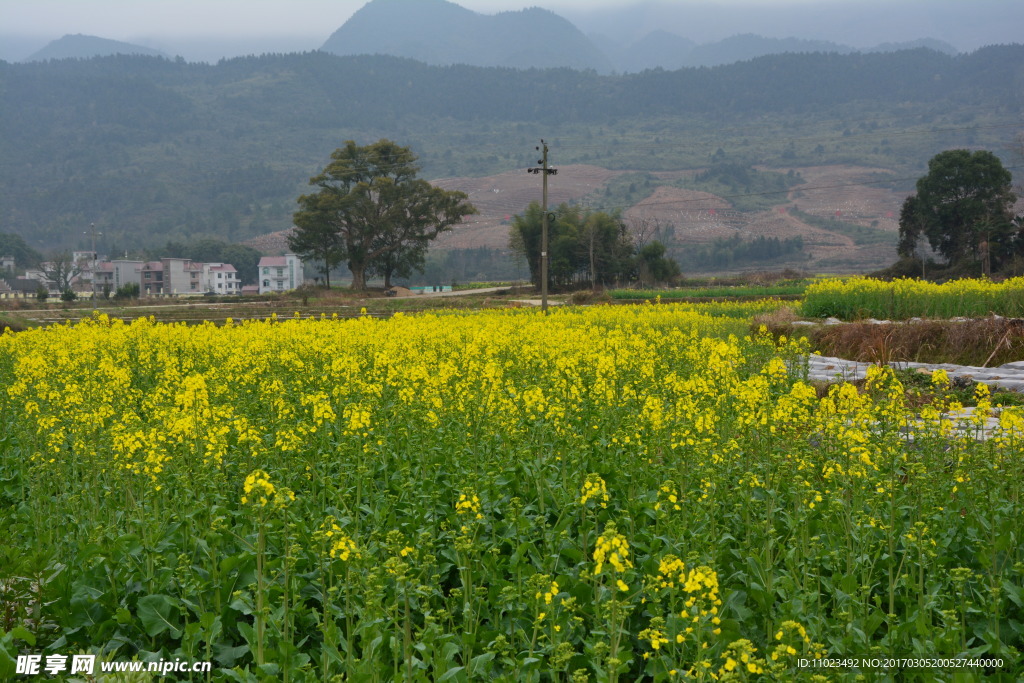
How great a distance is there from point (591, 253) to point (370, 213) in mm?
23670

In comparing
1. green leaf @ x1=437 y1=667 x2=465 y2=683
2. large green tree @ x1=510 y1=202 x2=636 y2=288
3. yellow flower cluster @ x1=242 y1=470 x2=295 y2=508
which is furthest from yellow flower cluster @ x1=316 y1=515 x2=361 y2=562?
large green tree @ x1=510 y1=202 x2=636 y2=288

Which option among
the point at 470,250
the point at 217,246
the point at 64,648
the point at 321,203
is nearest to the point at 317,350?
the point at 64,648

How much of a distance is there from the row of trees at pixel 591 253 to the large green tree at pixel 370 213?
31.7ft

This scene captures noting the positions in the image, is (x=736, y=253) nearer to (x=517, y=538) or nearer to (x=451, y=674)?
(x=517, y=538)

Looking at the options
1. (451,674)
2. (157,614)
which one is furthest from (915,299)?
(157,614)

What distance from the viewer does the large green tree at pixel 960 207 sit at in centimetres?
5425

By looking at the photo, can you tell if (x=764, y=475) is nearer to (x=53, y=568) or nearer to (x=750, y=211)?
(x=53, y=568)

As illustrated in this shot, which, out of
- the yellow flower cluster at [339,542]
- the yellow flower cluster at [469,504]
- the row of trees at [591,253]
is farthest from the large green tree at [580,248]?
the yellow flower cluster at [339,542]

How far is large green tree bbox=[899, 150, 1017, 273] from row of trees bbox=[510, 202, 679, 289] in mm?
19778

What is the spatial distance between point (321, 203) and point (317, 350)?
63570mm

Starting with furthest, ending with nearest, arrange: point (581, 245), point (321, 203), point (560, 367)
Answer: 1. point (321, 203)
2. point (581, 245)
3. point (560, 367)

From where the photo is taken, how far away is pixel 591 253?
65125mm

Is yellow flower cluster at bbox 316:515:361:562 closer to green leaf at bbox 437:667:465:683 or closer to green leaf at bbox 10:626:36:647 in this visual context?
green leaf at bbox 437:667:465:683

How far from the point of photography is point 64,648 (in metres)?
4.84
